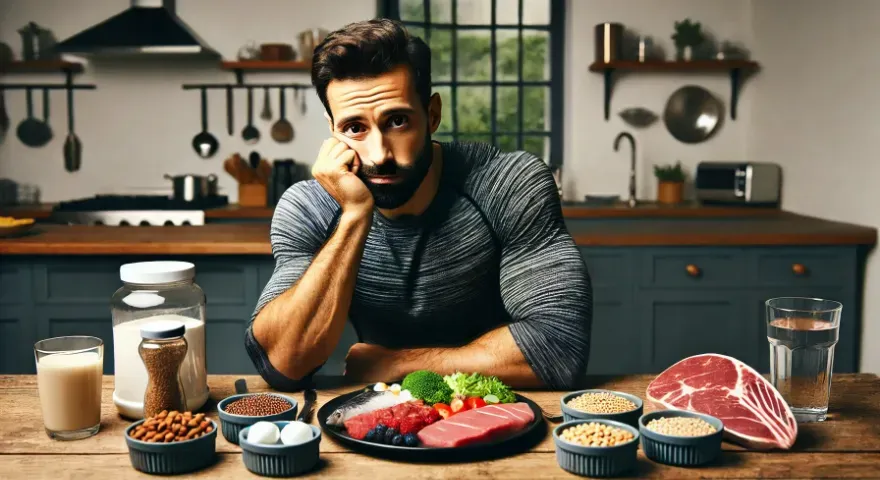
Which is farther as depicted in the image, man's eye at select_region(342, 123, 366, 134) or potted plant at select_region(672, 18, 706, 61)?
potted plant at select_region(672, 18, 706, 61)

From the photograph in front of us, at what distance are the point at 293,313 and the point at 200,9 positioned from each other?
13.2 feet

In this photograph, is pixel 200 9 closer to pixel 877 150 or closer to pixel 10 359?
pixel 10 359

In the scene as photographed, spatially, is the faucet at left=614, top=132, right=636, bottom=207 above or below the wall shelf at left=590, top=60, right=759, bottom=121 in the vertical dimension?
below

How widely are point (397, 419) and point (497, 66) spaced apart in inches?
169

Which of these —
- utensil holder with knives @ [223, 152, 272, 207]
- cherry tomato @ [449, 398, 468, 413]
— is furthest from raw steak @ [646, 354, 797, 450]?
utensil holder with knives @ [223, 152, 272, 207]

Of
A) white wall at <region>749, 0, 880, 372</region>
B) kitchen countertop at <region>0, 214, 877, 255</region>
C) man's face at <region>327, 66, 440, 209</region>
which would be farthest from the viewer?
white wall at <region>749, 0, 880, 372</region>

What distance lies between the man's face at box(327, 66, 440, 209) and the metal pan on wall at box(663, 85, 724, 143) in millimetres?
3693

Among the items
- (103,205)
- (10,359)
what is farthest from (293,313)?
(103,205)

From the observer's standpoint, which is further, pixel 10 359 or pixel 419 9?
pixel 419 9

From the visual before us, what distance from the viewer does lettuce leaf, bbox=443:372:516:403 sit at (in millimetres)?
1404

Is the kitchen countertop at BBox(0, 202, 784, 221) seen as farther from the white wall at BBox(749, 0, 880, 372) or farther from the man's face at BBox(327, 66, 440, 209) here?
the man's face at BBox(327, 66, 440, 209)

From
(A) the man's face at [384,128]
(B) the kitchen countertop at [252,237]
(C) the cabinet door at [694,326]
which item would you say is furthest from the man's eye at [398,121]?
(C) the cabinet door at [694,326]

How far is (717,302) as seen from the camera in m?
3.54

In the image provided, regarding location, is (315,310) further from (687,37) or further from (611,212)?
(687,37)
